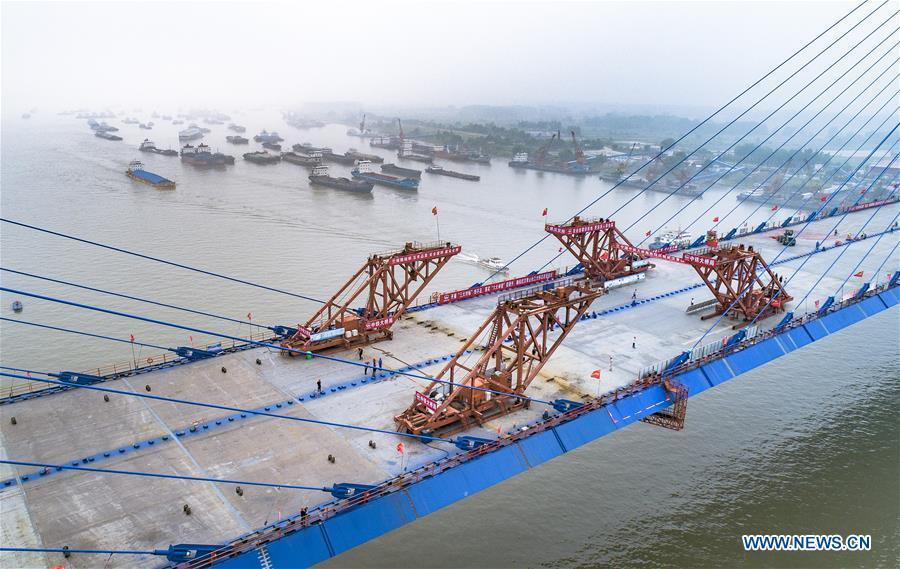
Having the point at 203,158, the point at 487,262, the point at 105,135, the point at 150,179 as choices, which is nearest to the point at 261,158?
the point at 203,158

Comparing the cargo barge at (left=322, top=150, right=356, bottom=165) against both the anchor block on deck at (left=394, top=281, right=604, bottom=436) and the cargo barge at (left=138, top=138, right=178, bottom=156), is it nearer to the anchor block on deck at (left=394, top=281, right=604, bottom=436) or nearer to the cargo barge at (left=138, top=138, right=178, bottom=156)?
the cargo barge at (left=138, top=138, right=178, bottom=156)

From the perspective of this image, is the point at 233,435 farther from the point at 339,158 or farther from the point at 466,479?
the point at 339,158

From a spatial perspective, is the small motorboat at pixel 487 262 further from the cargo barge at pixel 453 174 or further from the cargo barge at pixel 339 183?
the cargo barge at pixel 453 174

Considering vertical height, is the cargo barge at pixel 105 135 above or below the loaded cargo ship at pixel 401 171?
below

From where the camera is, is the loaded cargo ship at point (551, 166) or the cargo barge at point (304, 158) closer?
the cargo barge at point (304, 158)

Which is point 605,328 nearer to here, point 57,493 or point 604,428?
point 604,428

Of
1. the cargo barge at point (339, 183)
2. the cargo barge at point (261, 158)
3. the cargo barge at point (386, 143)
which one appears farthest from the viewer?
the cargo barge at point (386, 143)

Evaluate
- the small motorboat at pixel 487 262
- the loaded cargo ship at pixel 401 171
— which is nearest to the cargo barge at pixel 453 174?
the loaded cargo ship at pixel 401 171

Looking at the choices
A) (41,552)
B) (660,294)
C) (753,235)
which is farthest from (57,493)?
(753,235)
